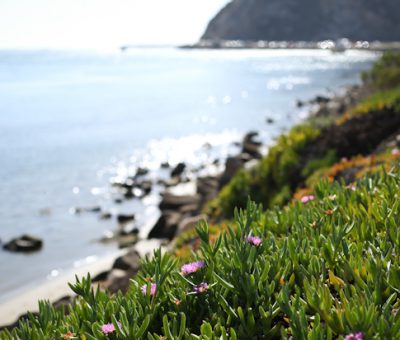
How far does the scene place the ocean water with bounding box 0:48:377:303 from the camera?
16.0m

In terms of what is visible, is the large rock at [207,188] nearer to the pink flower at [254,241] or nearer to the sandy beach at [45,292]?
the sandy beach at [45,292]

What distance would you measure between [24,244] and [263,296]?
13.2m

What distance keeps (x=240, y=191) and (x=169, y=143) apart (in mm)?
20516

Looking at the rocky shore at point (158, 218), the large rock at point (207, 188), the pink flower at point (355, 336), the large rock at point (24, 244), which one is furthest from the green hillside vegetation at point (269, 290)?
the large rock at point (24, 244)

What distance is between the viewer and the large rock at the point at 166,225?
13.8 m

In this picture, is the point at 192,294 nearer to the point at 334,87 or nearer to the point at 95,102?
the point at 95,102

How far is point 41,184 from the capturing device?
22891 mm

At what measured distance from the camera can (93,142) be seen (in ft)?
105

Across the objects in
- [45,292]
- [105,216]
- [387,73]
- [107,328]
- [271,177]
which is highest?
[387,73]

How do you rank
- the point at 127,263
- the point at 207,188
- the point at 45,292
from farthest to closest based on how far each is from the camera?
the point at 207,188, the point at 45,292, the point at 127,263

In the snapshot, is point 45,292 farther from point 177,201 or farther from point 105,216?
point 105,216

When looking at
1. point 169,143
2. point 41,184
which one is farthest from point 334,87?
point 41,184

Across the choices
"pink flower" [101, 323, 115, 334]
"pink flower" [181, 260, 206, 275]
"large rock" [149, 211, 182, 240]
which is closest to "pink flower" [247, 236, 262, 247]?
"pink flower" [181, 260, 206, 275]

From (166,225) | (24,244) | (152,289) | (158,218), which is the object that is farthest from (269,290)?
(24,244)
